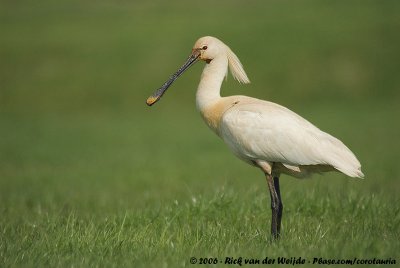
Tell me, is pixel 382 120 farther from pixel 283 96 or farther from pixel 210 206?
Result: pixel 210 206

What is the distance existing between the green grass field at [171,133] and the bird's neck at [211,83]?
1.25 meters

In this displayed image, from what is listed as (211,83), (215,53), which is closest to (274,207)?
(211,83)

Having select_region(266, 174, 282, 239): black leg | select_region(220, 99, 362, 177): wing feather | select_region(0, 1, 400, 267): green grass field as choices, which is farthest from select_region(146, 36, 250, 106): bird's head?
select_region(0, 1, 400, 267): green grass field

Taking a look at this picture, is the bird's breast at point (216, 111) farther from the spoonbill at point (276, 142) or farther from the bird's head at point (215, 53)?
the bird's head at point (215, 53)

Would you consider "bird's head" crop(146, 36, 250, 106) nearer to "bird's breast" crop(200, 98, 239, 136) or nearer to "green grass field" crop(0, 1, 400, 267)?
"bird's breast" crop(200, 98, 239, 136)

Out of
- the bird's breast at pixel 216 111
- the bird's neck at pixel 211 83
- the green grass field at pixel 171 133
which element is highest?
the bird's neck at pixel 211 83

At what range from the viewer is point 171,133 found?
21688mm

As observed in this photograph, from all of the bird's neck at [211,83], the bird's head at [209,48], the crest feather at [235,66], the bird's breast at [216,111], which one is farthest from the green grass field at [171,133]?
the bird's head at [209,48]

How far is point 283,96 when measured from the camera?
2794cm

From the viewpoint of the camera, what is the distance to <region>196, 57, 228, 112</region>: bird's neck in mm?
7867

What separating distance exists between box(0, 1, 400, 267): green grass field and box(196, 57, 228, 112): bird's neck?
125 centimetres

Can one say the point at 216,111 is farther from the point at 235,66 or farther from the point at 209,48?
the point at 209,48

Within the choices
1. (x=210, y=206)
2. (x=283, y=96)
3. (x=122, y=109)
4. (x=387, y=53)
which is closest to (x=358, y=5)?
(x=387, y=53)

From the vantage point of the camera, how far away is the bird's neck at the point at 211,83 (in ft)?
25.8
